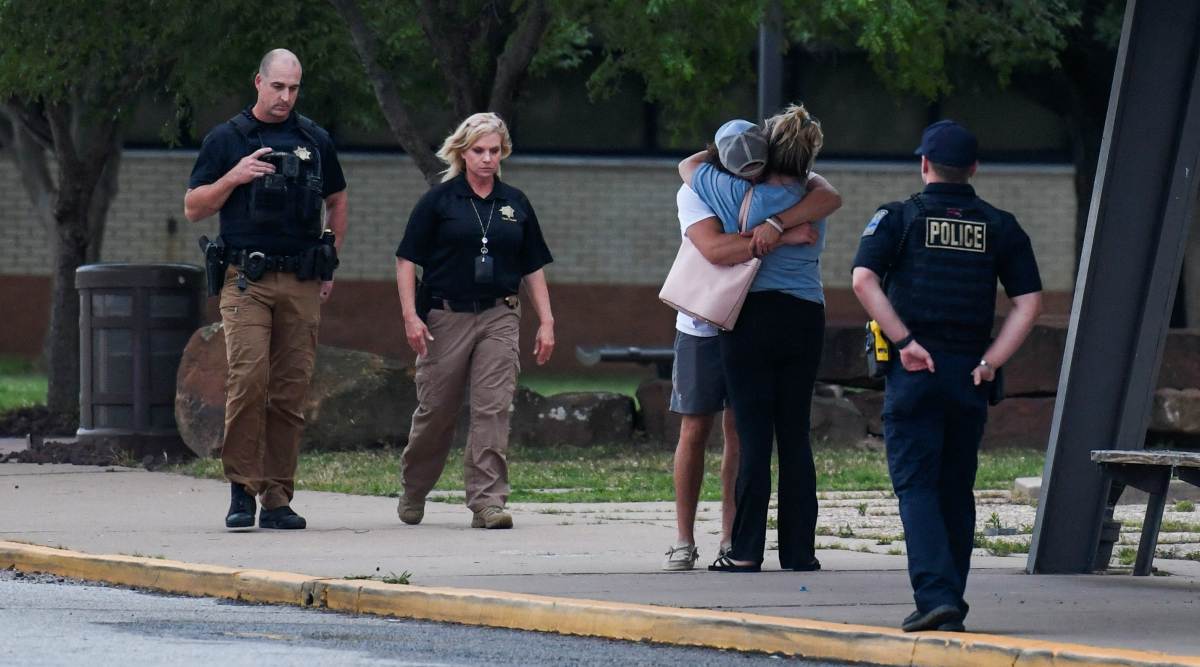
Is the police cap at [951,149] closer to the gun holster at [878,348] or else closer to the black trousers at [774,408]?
the gun holster at [878,348]

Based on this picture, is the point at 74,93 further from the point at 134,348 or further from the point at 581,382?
the point at 581,382

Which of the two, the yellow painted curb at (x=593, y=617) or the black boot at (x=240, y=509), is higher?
the yellow painted curb at (x=593, y=617)

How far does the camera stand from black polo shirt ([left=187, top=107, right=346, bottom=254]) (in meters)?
9.62

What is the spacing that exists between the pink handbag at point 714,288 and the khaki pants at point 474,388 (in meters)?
1.82

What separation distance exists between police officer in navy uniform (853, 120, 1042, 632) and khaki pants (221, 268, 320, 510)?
3.81m

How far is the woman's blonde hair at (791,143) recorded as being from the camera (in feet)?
26.8

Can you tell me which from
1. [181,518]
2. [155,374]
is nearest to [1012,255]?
[181,518]

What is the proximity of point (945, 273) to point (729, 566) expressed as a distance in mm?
2045

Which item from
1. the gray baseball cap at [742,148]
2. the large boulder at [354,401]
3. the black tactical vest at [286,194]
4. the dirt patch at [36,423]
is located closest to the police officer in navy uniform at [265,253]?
the black tactical vest at [286,194]

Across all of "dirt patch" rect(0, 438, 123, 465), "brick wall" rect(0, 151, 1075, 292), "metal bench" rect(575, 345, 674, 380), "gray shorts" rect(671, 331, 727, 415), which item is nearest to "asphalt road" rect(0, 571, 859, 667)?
"gray shorts" rect(671, 331, 727, 415)

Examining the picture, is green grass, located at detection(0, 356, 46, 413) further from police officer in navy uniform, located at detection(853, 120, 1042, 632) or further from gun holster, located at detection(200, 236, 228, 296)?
police officer in navy uniform, located at detection(853, 120, 1042, 632)

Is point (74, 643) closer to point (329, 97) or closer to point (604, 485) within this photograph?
point (604, 485)

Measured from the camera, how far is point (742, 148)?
8.10 meters

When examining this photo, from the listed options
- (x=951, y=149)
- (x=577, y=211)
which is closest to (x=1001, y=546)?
(x=951, y=149)
